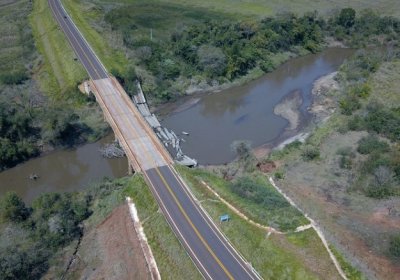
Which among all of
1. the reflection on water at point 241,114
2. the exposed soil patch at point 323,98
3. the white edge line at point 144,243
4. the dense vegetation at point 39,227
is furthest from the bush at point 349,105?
the white edge line at point 144,243

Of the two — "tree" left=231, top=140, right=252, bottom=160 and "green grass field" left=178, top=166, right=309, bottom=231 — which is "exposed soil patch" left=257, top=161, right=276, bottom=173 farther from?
"green grass field" left=178, top=166, right=309, bottom=231

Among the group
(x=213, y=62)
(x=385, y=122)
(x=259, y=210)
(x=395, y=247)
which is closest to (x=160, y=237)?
(x=259, y=210)

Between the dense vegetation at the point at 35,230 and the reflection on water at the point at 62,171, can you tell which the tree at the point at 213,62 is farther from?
the dense vegetation at the point at 35,230

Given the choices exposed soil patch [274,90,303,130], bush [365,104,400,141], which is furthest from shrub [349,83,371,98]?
exposed soil patch [274,90,303,130]

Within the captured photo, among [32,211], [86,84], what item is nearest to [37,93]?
[86,84]

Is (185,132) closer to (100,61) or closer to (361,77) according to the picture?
(100,61)
